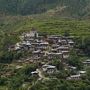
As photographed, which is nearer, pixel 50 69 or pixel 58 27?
pixel 50 69

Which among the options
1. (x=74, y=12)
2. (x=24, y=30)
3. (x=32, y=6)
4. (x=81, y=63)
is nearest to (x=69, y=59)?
(x=81, y=63)

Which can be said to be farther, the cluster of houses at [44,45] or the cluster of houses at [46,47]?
the cluster of houses at [44,45]

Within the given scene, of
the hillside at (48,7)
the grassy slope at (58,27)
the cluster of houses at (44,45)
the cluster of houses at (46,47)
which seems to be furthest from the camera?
the hillside at (48,7)

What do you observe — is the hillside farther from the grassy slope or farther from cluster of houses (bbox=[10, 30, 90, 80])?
cluster of houses (bbox=[10, 30, 90, 80])

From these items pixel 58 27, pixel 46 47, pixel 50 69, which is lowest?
pixel 50 69

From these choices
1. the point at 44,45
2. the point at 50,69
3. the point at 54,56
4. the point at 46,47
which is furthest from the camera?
the point at 44,45

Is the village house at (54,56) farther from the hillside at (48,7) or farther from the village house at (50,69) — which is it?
the hillside at (48,7)

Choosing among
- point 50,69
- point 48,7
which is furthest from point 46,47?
point 48,7

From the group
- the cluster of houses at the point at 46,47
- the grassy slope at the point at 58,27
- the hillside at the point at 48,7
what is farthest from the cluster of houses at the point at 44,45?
the hillside at the point at 48,7

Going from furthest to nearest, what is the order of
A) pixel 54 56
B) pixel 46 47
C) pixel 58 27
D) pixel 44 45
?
pixel 58 27 → pixel 44 45 → pixel 46 47 → pixel 54 56

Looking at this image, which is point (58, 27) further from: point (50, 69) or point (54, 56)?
point (50, 69)

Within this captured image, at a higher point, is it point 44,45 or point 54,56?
point 44,45
